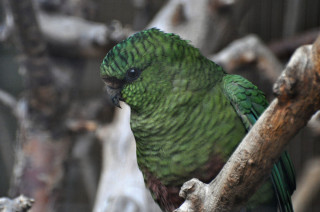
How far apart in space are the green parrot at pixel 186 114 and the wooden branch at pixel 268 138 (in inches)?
5.0

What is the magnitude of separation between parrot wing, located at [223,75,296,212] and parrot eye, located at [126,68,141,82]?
203mm

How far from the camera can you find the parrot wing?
85 centimetres

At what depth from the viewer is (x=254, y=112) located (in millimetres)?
870

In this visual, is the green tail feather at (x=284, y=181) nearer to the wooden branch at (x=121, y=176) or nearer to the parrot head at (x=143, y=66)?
the parrot head at (x=143, y=66)

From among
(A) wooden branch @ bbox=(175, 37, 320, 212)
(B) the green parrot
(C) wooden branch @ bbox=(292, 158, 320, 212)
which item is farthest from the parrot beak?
(C) wooden branch @ bbox=(292, 158, 320, 212)

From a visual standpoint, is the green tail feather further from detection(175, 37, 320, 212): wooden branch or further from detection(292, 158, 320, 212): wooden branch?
detection(292, 158, 320, 212): wooden branch

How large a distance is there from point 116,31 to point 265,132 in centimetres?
99

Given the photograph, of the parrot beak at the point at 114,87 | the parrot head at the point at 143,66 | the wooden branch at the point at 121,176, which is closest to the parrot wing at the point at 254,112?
the parrot head at the point at 143,66

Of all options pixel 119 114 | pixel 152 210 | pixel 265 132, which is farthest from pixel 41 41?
pixel 265 132

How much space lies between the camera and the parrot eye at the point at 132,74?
2.58 feet

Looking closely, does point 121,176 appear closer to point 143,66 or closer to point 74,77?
point 74,77

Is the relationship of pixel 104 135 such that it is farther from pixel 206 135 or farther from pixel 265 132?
pixel 265 132

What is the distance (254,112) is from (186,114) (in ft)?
0.48

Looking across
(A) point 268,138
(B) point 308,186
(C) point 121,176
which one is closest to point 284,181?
(A) point 268,138
